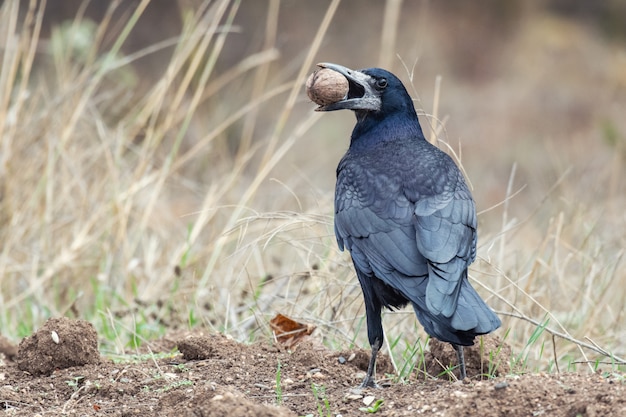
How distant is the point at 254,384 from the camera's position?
3303 mm

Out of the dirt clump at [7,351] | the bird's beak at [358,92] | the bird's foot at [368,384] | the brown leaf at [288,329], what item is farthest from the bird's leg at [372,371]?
the dirt clump at [7,351]

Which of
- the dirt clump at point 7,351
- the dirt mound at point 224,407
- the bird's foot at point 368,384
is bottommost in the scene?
the dirt clump at point 7,351

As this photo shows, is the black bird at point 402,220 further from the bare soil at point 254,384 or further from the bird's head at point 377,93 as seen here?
the bare soil at point 254,384

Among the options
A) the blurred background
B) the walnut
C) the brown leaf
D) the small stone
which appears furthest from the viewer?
the blurred background

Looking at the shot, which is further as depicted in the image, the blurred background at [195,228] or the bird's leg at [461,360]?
the blurred background at [195,228]

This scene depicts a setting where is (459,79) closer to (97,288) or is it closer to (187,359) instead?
(97,288)

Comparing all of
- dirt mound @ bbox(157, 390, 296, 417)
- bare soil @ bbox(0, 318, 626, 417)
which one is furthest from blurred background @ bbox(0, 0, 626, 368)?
dirt mound @ bbox(157, 390, 296, 417)

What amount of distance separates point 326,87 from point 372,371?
1.09 metres

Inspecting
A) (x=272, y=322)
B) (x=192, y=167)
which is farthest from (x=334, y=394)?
(x=192, y=167)

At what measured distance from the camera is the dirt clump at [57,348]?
343 cm

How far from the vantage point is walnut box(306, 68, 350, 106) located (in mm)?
3762

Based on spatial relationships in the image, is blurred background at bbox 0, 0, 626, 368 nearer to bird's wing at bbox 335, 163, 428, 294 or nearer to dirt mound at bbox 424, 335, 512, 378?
dirt mound at bbox 424, 335, 512, 378

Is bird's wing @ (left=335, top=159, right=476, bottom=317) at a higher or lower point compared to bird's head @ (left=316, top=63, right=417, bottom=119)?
lower

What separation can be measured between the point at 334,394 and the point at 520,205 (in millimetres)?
6564
